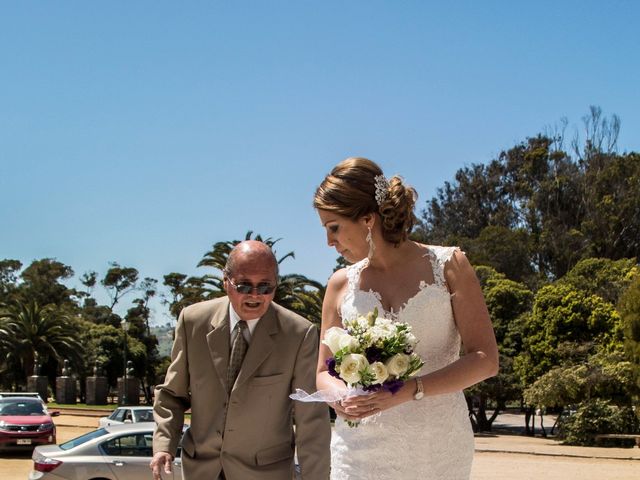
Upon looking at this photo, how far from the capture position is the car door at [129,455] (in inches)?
563

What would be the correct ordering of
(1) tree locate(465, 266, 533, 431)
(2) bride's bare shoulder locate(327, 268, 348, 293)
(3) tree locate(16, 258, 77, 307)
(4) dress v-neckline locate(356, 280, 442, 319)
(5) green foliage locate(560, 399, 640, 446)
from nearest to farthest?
(4) dress v-neckline locate(356, 280, 442, 319) < (2) bride's bare shoulder locate(327, 268, 348, 293) < (5) green foliage locate(560, 399, 640, 446) < (1) tree locate(465, 266, 533, 431) < (3) tree locate(16, 258, 77, 307)

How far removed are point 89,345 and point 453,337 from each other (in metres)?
73.7

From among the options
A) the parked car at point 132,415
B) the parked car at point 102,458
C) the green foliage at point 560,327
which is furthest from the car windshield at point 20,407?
the green foliage at point 560,327

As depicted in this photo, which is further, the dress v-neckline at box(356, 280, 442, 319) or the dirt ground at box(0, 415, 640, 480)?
the dirt ground at box(0, 415, 640, 480)

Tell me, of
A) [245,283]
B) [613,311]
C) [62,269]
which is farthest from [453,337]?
[62,269]

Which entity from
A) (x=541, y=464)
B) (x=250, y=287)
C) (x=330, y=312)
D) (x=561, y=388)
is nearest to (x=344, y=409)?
(x=330, y=312)

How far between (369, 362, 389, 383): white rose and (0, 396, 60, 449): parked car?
2320 centimetres

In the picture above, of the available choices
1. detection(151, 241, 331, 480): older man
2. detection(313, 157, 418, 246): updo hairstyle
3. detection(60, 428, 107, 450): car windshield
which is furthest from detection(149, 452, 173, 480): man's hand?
detection(60, 428, 107, 450): car windshield

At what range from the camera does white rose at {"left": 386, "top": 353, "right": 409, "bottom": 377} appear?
10.7 ft

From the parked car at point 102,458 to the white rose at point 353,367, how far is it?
37.1ft

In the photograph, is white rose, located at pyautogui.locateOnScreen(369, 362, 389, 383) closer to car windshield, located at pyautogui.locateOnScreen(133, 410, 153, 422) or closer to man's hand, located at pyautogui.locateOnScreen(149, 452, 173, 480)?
man's hand, located at pyautogui.locateOnScreen(149, 452, 173, 480)

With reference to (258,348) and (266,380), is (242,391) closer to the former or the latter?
(266,380)

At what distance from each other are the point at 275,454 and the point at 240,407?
0.34m

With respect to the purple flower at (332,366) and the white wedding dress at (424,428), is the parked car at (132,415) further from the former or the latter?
the purple flower at (332,366)
